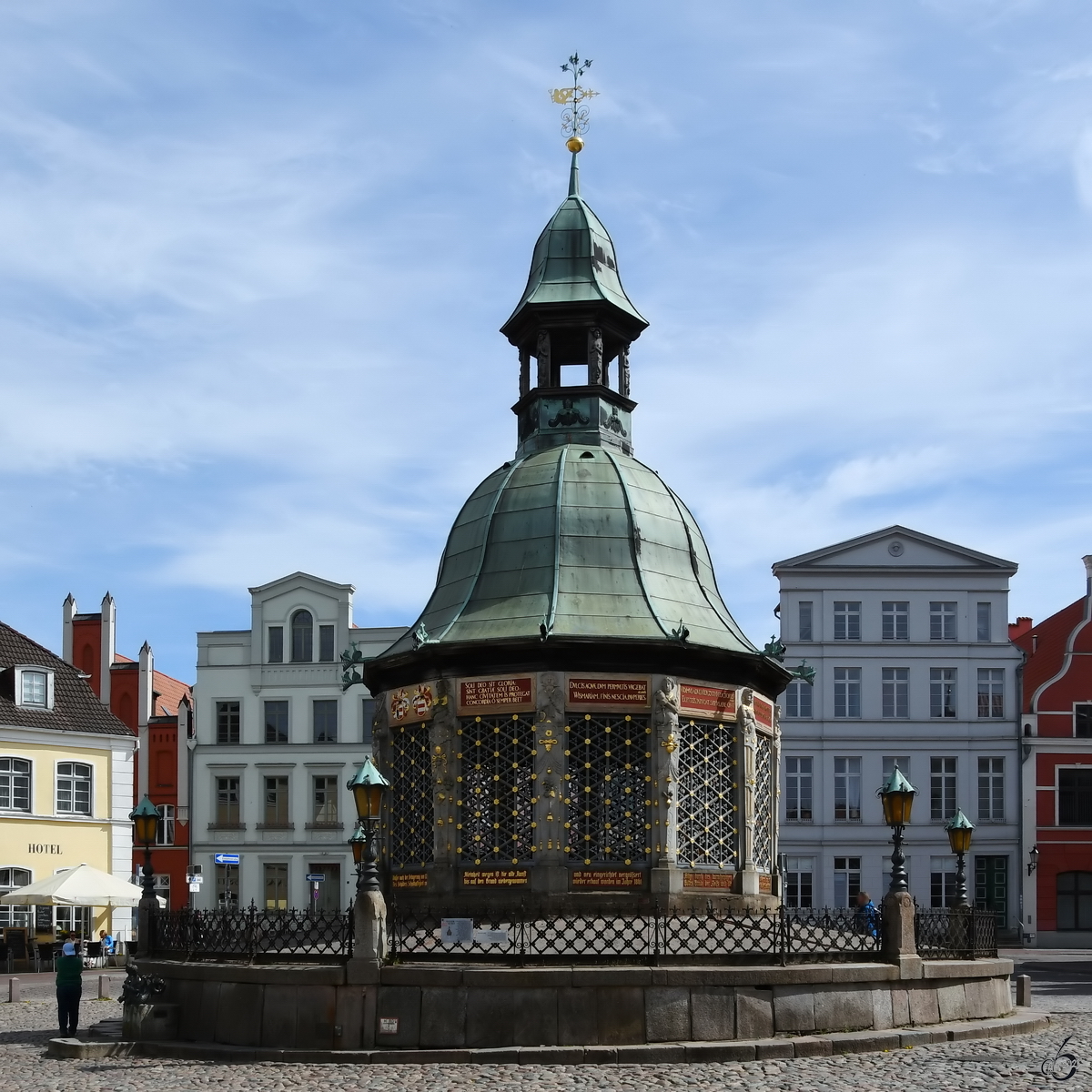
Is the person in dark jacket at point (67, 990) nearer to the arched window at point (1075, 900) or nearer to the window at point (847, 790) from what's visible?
the window at point (847, 790)

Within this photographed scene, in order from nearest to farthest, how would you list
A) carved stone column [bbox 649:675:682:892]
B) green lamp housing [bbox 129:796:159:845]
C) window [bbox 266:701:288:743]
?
carved stone column [bbox 649:675:682:892] < green lamp housing [bbox 129:796:159:845] < window [bbox 266:701:288:743]

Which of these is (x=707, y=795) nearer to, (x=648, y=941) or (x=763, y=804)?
(x=763, y=804)

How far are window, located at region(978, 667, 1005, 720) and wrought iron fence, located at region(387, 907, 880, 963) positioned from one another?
130 ft

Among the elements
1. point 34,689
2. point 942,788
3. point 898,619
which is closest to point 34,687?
point 34,689

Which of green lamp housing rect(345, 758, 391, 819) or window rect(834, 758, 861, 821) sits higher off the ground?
green lamp housing rect(345, 758, 391, 819)

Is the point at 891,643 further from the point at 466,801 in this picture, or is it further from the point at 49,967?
the point at 466,801

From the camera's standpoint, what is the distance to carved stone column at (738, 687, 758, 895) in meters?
27.3

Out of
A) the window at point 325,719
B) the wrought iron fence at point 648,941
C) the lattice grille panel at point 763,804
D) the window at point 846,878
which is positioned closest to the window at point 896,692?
the window at point 846,878

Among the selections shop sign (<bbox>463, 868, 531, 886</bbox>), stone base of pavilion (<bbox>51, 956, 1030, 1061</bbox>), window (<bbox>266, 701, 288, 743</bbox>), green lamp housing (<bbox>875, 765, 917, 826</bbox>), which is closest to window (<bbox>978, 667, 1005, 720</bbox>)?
window (<bbox>266, 701, 288, 743</bbox>)

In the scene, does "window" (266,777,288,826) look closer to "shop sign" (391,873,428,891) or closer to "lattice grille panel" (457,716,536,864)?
"shop sign" (391,873,428,891)

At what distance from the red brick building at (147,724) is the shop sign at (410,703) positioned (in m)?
37.5

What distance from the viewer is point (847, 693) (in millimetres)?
62250

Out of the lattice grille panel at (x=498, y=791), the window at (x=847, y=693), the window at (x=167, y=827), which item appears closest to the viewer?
the lattice grille panel at (x=498, y=791)

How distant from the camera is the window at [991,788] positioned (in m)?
61.2
